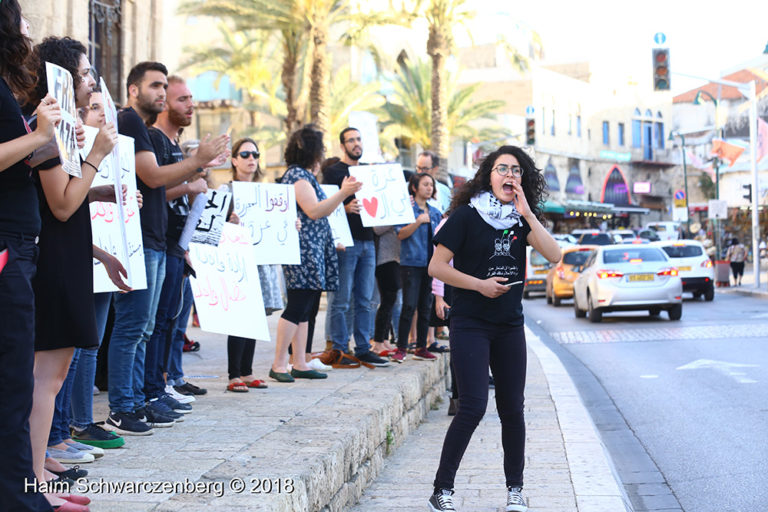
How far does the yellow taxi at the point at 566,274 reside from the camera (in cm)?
2677

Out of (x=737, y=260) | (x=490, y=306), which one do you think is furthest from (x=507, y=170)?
(x=737, y=260)

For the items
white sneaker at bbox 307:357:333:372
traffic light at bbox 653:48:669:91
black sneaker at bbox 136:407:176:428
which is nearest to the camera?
black sneaker at bbox 136:407:176:428

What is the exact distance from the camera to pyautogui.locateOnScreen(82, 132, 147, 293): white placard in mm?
4930

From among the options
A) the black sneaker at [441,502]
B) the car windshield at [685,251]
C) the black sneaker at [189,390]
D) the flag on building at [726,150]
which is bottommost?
the black sneaker at [441,502]

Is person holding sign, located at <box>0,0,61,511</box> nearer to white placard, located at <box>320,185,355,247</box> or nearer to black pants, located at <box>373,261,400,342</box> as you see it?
white placard, located at <box>320,185,355,247</box>

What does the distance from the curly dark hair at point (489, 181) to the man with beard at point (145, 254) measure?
136 cm

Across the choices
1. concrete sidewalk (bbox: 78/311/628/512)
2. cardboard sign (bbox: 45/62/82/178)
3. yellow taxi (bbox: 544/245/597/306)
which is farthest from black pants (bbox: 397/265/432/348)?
yellow taxi (bbox: 544/245/597/306)

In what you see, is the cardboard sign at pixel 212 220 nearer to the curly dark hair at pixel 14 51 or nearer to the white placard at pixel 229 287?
the white placard at pixel 229 287

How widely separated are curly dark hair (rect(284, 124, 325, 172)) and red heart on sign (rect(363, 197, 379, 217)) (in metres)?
1.03

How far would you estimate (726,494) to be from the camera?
5.79 meters

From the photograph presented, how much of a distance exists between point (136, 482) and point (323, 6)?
22.2 meters

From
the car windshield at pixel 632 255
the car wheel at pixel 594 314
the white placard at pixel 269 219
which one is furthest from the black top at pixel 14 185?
the car windshield at pixel 632 255

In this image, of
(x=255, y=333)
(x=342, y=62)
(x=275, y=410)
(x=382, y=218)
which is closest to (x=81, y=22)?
(x=382, y=218)

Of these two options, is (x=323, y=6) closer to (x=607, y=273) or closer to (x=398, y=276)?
(x=607, y=273)
